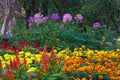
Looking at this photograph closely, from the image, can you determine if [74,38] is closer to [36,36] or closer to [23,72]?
[36,36]

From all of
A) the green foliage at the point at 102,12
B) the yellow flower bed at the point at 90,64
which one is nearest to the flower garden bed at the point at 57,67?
the yellow flower bed at the point at 90,64

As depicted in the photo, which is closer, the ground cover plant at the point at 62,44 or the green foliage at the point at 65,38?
the ground cover plant at the point at 62,44

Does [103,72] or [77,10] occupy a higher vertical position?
[77,10]

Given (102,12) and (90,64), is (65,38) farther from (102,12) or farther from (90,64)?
(102,12)

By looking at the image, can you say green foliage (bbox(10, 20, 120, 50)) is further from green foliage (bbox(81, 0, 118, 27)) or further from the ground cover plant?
green foliage (bbox(81, 0, 118, 27))

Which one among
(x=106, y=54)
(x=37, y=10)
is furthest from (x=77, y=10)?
(x=106, y=54)

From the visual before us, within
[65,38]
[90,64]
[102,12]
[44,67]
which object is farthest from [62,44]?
[102,12]

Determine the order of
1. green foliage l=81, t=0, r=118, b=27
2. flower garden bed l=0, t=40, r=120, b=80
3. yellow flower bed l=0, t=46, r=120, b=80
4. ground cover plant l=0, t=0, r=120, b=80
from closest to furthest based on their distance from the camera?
flower garden bed l=0, t=40, r=120, b=80
ground cover plant l=0, t=0, r=120, b=80
yellow flower bed l=0, t=46, r=120, b=80
green foliage l=81, t=0, r=118, b=27

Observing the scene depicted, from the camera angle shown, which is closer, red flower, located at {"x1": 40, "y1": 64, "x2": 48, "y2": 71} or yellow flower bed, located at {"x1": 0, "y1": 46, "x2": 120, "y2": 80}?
red flower, located at {"x1": 40, "y1": 64, "x2": 48, "y2": 71}

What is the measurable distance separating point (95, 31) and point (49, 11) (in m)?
9.23

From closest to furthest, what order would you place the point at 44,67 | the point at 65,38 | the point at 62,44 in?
1. the point at 44,67
2. the point at 62,44
3. the point at 65,38

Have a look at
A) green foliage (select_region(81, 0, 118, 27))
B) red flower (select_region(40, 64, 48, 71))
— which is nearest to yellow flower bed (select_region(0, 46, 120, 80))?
red flower (select_region(40, 64, 48, 71))

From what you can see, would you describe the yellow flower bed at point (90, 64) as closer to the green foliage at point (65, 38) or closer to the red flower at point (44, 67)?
the red flower at point (44, 67)

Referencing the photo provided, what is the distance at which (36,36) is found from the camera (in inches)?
392
